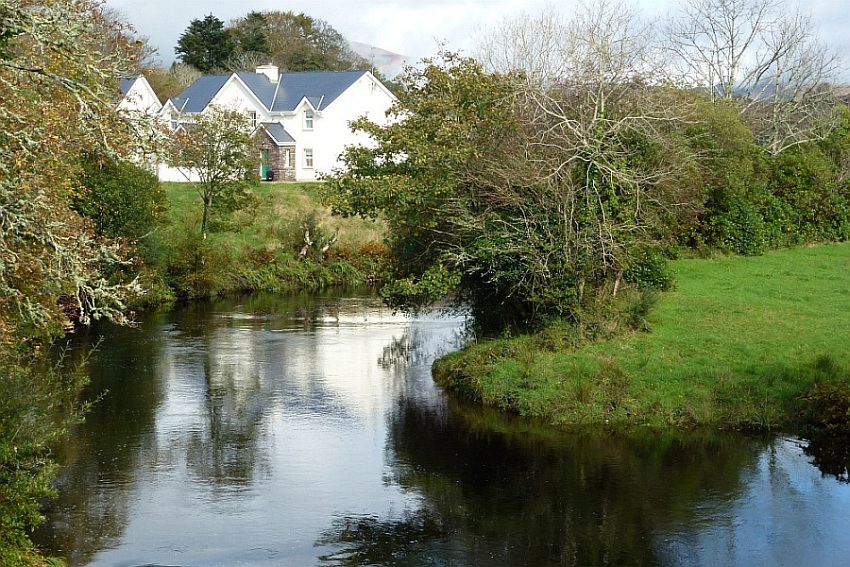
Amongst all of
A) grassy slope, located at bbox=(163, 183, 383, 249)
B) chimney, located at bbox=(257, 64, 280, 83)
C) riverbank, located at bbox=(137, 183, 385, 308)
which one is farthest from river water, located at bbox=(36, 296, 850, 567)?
chimney, located at bbox=(257, 64, 280, 83)

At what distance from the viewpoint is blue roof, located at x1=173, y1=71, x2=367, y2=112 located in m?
62.4

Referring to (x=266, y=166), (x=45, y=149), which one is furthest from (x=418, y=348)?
(x=266, y=166)

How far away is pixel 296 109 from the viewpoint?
62.5m

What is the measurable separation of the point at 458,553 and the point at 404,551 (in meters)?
0.75

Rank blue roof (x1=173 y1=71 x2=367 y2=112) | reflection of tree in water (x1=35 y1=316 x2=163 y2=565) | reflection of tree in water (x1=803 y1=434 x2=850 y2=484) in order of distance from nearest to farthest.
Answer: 1. reflection of tree in water (x1=35 y1=316 x2=163 y2=565)
2. reflection of tree in water (x1=803 y1=434 x2=850 y2=484)
3. blue roof (x1=173 y1=71 x2=367 y2=112)

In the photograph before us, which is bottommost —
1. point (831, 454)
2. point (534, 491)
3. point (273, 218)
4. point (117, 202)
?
point (534, 491)

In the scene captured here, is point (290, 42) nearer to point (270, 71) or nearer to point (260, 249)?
point (270, 71)

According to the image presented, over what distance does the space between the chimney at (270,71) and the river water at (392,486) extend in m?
43.1

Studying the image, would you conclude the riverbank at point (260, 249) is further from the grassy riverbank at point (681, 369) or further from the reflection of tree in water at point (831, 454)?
the reflection of tree in water at point (831, 454)

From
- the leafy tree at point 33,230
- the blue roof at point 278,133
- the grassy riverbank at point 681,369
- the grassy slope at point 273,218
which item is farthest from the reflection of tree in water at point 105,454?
the blue roof at point 278,133

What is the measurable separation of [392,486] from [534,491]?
94.6 inches

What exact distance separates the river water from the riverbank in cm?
1596

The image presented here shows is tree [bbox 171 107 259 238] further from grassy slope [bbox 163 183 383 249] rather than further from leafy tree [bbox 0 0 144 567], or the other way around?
leafy tree [bbox 0 0 144 567]

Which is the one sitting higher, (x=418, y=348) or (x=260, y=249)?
(x=260, y=249)
